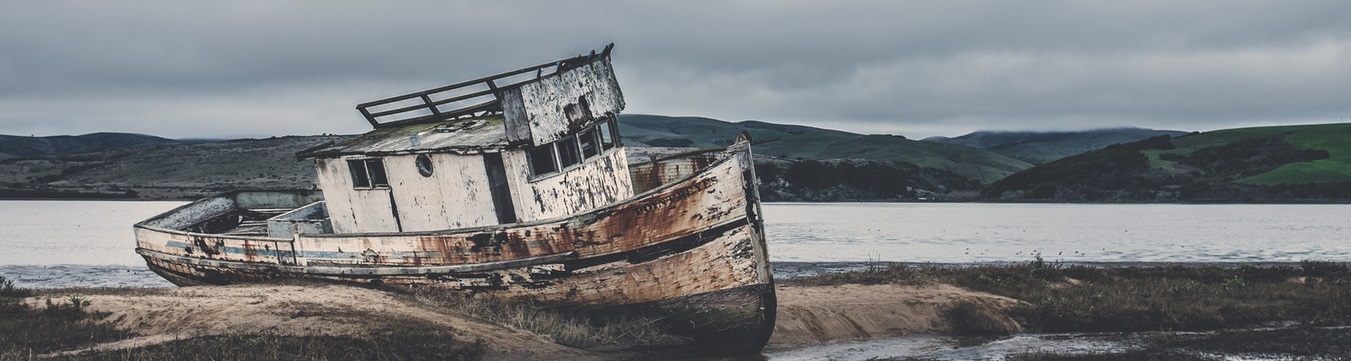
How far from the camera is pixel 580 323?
46.9 feet

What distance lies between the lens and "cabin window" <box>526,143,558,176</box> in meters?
15.5

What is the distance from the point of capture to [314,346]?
1131cm

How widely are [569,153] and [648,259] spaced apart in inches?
119

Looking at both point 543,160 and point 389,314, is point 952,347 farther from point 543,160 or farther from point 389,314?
point 389,314

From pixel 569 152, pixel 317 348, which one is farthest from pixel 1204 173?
pixel 317 348

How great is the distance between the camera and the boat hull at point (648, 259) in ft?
44.2

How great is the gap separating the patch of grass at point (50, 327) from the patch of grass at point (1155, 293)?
11926 mm

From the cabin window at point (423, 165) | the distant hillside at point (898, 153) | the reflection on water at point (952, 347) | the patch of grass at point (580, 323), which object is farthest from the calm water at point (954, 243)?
the distant hillside at point (898, 153)

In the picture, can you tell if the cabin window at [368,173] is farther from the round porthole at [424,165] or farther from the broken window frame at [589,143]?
the broken window frame at [589,143]

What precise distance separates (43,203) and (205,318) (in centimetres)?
7815

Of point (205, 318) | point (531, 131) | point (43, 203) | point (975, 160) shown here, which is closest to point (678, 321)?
point (531, 131)

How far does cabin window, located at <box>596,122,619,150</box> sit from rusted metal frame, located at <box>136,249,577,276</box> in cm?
322

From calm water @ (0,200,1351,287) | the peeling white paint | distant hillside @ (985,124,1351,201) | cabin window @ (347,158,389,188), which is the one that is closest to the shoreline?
cabin window @ (347,158,389,188)

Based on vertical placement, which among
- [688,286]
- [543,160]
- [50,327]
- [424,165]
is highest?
[424,165]
